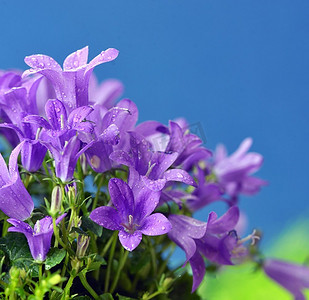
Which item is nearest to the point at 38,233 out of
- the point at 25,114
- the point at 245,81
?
the point at 25,114

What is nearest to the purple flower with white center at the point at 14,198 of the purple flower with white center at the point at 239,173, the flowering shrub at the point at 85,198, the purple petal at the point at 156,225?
the flowering shrub at the point at 85,198

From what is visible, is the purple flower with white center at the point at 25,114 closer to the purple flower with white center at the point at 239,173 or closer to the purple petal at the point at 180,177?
the purple petal at the point at 180,177

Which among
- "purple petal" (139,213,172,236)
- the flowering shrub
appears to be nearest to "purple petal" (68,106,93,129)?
the flowering shrub

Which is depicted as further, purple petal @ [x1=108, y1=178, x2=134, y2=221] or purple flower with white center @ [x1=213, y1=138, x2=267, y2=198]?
purple flower with white center @ [x1=213, y1=138, x2=267, y2=198]

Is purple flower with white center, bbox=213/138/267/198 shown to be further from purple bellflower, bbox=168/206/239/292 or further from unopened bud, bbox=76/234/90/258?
unopened bud, bbox=76/234/90/258

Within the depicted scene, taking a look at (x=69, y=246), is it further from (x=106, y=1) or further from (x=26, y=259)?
(x=106, y=1)

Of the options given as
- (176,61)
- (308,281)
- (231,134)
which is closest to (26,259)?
(308,281)
